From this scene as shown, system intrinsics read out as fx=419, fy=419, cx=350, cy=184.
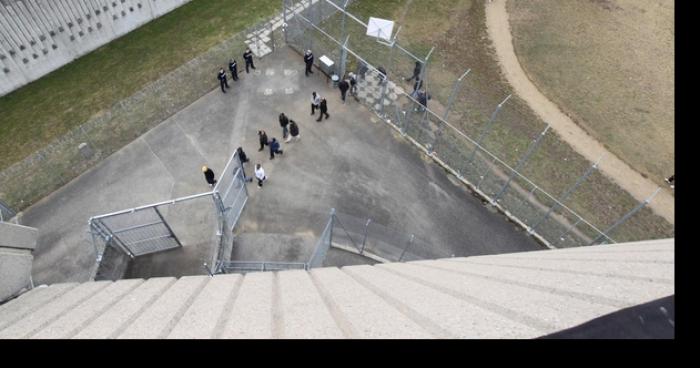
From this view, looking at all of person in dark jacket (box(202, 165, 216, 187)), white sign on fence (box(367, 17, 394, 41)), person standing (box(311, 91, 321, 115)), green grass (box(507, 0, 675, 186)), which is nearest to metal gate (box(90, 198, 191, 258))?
person in dark jacket (box(202, 165, 216, 187))

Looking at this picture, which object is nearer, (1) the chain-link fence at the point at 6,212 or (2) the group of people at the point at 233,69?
(1) the chain-link fence at the point at 6,212

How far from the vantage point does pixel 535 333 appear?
3.59 m

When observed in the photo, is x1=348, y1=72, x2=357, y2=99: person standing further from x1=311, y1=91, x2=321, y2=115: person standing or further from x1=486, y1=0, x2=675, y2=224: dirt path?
x1=486, y1=0, x2=675, y2=224: dirt path

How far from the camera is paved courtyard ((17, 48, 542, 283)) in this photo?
14102 mm

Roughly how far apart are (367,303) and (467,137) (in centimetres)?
1084

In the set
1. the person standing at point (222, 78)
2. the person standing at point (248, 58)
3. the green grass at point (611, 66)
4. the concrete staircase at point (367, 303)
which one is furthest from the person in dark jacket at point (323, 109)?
the green grass at point (611, 66)

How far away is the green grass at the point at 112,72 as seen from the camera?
1667 centimetres

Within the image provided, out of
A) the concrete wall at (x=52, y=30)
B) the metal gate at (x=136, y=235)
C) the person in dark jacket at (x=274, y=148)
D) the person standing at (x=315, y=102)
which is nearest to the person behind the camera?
the metal gate at (x=136, y=235)

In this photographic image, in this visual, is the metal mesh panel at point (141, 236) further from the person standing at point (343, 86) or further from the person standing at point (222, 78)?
the person standing at point (343, 86)

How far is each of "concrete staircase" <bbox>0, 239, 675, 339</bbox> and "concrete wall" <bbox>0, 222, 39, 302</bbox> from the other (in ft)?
1.39

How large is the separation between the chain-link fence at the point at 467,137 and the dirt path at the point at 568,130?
0.69 m

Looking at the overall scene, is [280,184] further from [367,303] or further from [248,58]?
[367,303]
